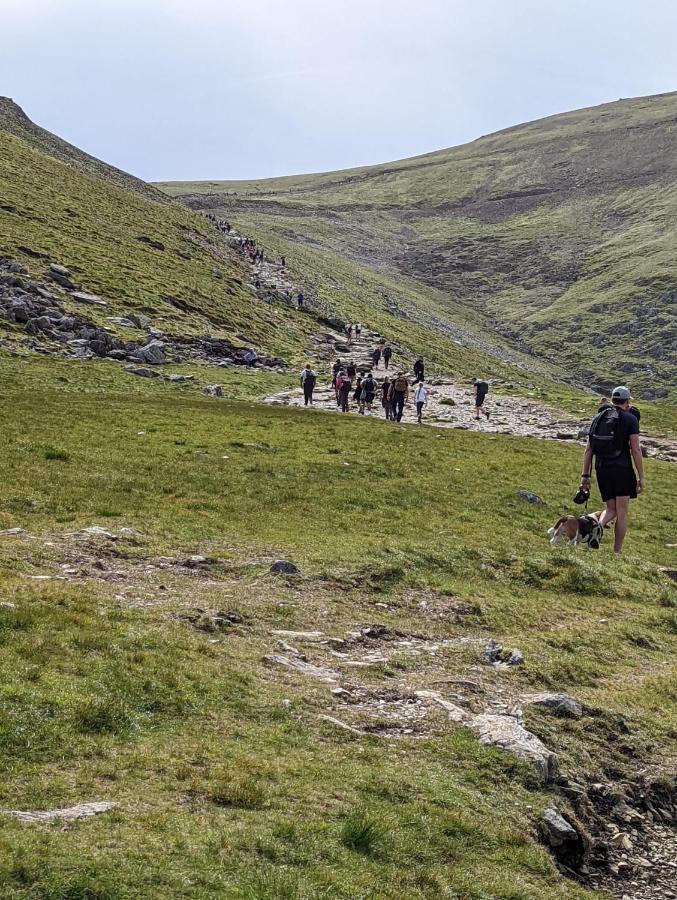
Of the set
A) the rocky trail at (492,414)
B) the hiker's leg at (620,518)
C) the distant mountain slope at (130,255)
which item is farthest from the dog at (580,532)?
the distant mountain slope at (130,255)

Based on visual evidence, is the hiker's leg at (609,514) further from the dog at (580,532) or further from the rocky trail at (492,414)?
the rocky trail at (492,414)

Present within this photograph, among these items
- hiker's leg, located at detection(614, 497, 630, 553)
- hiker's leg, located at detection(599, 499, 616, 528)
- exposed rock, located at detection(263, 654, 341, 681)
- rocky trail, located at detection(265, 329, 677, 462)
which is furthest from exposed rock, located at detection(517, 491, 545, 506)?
rocky trail, located at detection(265, 329, 677, 462)

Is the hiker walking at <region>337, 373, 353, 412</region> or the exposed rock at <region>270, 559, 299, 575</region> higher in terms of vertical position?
the hiker walking at <region>337, 373, 353, 412</region>

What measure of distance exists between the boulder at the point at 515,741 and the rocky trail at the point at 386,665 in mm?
19

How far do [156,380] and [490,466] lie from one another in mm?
26991

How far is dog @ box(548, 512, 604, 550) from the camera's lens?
22.0 m

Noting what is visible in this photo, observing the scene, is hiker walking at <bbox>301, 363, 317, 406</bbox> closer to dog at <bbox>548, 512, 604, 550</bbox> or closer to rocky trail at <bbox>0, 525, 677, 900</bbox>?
dog at <bbox>548, 512, 604, 550</bbox>

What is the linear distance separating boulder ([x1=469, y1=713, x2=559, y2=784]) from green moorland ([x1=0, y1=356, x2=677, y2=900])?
0.26m

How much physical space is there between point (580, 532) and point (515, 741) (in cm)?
1260

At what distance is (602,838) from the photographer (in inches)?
373

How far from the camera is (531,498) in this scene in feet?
92.8

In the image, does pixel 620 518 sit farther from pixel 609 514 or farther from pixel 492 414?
pixel 492 414

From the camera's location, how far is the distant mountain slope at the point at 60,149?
138 metres

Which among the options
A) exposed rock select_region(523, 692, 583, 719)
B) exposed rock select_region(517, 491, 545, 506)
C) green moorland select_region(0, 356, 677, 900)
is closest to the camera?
green moorland select_region(0, 356, 677, 900)
